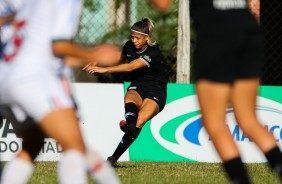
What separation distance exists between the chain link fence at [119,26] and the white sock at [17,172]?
25.9 ft

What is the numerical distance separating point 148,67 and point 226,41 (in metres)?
6.03

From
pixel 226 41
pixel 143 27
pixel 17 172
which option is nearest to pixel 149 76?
pixel 143 27

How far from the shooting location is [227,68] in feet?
19.1

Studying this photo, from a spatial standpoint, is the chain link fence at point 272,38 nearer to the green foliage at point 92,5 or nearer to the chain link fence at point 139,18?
the chain link fence at point 139,18

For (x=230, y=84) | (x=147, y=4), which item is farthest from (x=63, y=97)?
(x=147, y=4)

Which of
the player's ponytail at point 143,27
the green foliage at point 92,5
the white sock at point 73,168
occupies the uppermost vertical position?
the white sock at point 73,168

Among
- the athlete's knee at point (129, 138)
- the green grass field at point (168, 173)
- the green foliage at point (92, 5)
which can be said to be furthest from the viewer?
the green foliage at point (92, 5)

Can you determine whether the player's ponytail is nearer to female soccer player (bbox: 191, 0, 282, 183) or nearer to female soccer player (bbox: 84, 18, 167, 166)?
female soccer player (bbox: 84, 18, 167, 166)

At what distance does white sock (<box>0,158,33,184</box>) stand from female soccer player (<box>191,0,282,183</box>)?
1109 mm

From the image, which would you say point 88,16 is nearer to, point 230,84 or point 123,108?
point 123,108

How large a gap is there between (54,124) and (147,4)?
9135 mm

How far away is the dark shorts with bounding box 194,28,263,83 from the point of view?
5.82 metres

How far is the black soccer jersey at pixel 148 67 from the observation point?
11.8m

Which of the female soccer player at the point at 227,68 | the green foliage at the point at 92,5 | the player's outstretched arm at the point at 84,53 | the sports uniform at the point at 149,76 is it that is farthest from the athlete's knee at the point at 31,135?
the green foliage at the point at 92,5
